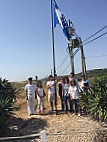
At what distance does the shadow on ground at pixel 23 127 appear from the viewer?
464 centimetres

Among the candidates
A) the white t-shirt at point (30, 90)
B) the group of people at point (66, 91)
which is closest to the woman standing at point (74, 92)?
the group of people at point (66, 91)

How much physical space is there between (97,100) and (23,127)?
8.94ft

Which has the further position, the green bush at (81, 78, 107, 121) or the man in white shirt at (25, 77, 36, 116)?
the man in white shirt at (25, 77, 36, 116)

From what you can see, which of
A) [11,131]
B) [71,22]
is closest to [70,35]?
[71,22]

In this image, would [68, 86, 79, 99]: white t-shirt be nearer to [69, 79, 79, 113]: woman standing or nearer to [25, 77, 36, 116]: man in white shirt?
[69, 79, 79, 113]: woman standing

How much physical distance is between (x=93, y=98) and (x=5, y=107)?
9.83 feet

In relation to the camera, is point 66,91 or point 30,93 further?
point 30,93

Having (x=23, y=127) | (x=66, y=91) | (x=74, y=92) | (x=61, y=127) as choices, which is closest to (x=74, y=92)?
(x=74, y=92)

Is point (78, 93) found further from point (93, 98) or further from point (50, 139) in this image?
point (50, 139)

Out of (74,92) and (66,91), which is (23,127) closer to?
(66,91)

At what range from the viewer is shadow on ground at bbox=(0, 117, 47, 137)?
15.2 feet

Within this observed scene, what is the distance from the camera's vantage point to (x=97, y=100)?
5.00 m

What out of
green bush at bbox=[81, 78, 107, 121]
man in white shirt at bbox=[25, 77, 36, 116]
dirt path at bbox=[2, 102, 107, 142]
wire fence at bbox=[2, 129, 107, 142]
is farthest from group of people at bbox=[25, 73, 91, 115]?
wire fence at bbox=[2, 129, 107, 142]

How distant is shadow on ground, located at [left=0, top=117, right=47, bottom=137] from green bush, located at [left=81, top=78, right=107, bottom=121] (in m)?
1.71
